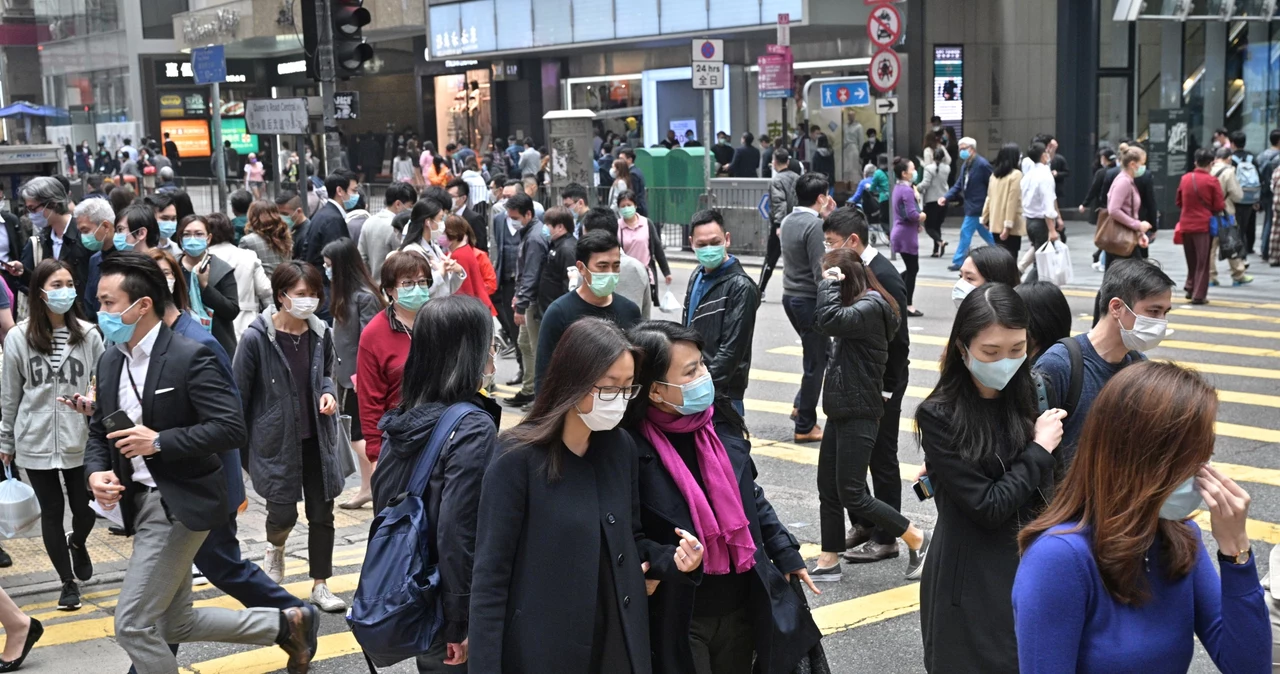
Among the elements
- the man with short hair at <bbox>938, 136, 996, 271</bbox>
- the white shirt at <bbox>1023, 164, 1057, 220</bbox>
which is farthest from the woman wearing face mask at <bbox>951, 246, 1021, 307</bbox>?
the man with short hair at <bbox>938, 136, 996, 271</bbox>

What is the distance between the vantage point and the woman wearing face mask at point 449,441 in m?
3.99

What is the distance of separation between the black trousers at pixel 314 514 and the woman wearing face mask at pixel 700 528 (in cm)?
311

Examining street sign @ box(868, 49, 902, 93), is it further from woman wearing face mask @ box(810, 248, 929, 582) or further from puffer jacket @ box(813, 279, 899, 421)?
puffer jacket @ box(813, 279, 899, 421)

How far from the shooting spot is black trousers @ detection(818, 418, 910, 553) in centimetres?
670

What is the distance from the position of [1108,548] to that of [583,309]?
15.2 feet

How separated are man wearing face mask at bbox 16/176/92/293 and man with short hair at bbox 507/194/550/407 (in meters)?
3.50

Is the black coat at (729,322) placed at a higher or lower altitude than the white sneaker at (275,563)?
higher

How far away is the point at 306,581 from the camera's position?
24.8 ft

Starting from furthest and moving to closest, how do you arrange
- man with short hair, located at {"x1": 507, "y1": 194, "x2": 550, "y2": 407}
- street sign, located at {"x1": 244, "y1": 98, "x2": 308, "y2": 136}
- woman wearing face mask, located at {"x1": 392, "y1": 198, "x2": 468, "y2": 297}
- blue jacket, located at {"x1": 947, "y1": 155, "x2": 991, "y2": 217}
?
blue jacket, located at {"x1": 947, "y1": 155, "x2": 991, "y2": 217}, street sign, located at {"x1": 244, "y1": 98, "x2": 308, "y2": 136}, man with short hair, located at {"x1": 507, "y1": 194, "x2": 550, "y2": 407}, woman wearing face mask, located at {"x1": 392, "y1": 198, "x2": 468, "y2": 297}

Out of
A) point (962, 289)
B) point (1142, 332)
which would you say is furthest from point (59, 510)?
point (1142, 332)

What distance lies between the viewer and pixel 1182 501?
2715 mm

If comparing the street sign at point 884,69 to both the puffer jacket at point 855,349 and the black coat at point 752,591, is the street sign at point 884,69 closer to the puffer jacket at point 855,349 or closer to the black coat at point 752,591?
the puffer jacket at point 855,349

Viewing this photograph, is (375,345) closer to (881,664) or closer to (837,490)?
(837,490)

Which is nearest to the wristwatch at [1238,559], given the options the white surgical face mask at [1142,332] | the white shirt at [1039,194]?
the white surgical face mask at [1142,332]
